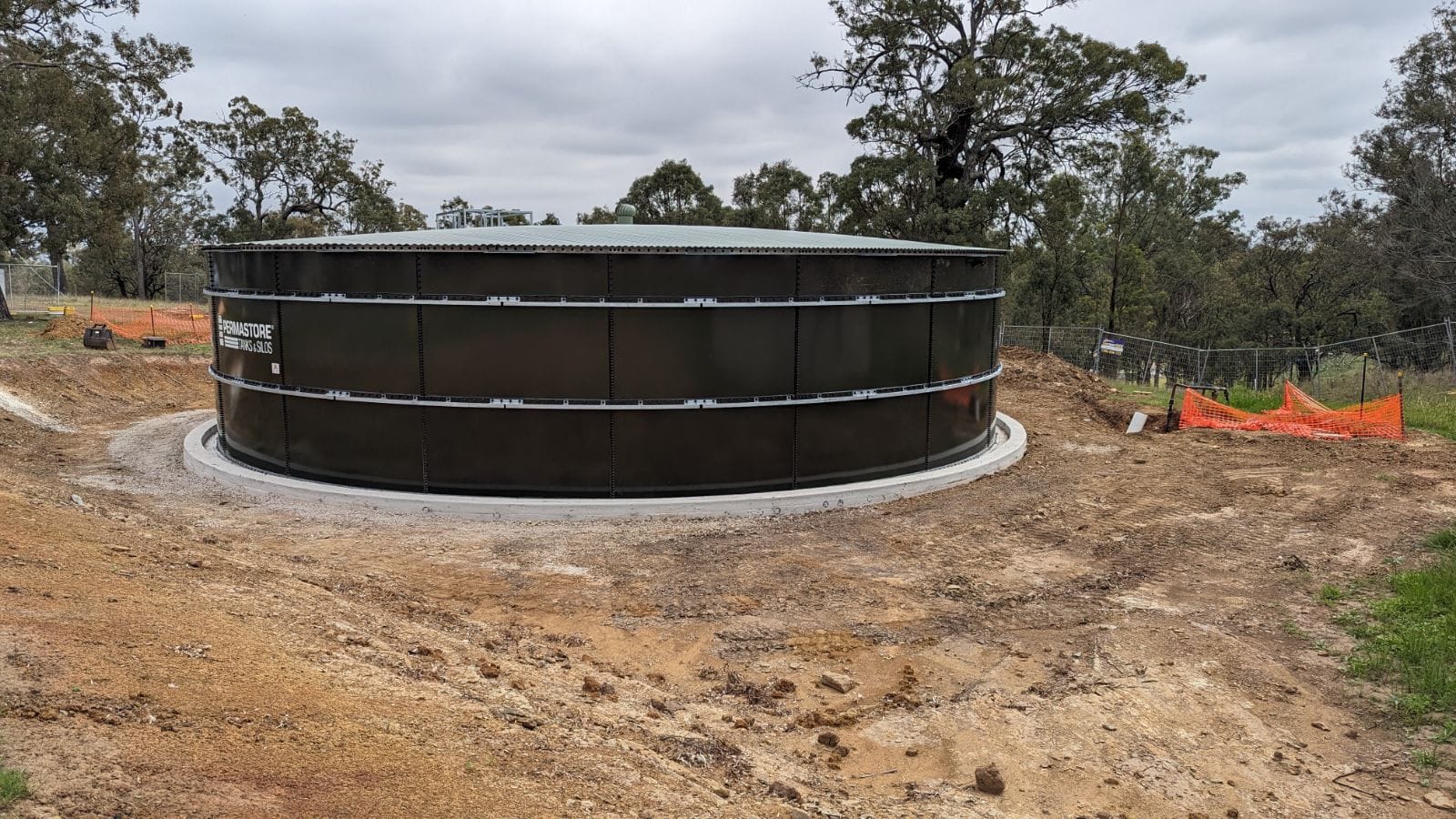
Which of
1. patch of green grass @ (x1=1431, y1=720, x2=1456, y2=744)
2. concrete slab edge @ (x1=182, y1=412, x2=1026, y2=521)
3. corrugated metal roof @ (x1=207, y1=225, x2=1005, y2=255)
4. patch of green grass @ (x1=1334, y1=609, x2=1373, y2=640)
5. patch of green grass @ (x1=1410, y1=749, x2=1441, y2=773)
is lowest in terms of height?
patch of green grass @ (x1=1410, y1=749, x2=1441, y2=773)

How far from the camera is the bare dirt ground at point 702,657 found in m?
4.59

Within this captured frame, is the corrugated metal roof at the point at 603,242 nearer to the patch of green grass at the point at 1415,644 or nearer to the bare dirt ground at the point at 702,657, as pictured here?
the bare dirt ground at the point at 702,657

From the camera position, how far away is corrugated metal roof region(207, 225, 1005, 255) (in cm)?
1131

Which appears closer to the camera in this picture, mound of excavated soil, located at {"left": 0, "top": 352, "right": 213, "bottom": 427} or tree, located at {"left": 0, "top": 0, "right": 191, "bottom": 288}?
mound of excavated soil, located at {"left": 0, "top": 352, "right": 213, "bottom": 427}

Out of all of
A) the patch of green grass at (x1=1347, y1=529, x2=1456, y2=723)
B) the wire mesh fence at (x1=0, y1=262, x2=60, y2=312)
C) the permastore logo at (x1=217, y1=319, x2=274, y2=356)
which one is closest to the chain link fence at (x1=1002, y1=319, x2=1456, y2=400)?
the patch of green grass at (x1=1347, y1=529, x2=1456, y2=723)

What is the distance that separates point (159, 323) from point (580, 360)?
27255mm

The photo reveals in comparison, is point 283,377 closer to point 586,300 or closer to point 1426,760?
point 586,300

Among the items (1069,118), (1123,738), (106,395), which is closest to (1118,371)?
(1069,118)

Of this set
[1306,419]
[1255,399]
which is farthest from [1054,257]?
[1306,419]

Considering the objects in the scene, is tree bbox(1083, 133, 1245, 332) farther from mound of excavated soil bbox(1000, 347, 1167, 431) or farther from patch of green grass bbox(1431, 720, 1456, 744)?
patch of green grass bbox(1431, 720, 1456, 744)

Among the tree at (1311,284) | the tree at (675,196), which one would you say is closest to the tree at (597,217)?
the tree at (675,196)

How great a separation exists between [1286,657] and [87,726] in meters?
8.19

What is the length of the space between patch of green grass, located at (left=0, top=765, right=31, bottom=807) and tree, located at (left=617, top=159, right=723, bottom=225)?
4771 centimetres

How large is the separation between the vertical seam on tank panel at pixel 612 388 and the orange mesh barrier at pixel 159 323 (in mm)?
22425
